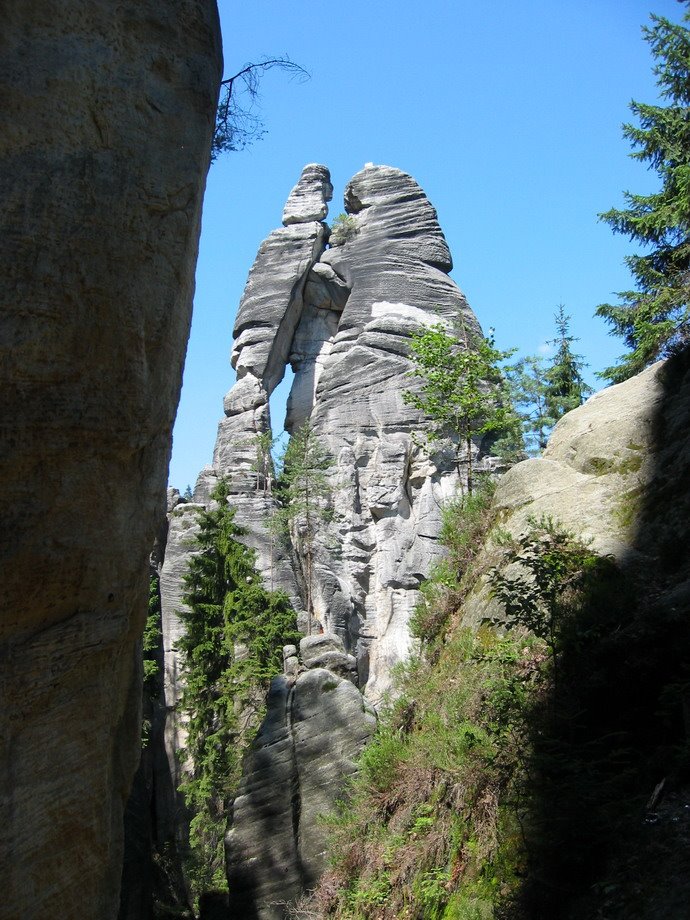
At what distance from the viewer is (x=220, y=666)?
21.9 m

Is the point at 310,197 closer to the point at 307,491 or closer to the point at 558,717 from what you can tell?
the point at 307,491

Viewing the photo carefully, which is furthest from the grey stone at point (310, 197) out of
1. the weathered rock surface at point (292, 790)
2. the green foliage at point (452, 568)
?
the green foliage at point (452, 568)

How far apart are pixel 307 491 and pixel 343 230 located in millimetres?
14116

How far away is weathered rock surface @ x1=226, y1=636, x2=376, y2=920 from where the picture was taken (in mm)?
12414

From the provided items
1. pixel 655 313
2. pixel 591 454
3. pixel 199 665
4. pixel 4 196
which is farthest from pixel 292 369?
pixel 4 196

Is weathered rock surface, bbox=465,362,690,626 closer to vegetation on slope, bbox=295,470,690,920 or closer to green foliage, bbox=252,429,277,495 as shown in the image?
vegetation on slope, bbox=295,470,690,920

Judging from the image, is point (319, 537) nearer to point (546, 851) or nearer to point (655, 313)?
point (655, 313)

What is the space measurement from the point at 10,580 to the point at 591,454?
713cm

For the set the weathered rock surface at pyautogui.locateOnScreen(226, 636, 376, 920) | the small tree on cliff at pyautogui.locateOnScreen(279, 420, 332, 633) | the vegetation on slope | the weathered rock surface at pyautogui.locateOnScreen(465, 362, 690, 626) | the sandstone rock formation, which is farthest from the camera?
the sandstone rock formation

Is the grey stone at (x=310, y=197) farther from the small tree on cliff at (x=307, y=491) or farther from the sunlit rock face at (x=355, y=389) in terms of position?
the small tree on cliff at (x=307, y=491)

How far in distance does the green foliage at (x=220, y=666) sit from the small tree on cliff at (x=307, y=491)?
17.6 feet

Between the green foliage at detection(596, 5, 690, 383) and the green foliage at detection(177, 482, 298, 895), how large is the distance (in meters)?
9.94

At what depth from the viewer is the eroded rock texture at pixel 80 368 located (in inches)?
194

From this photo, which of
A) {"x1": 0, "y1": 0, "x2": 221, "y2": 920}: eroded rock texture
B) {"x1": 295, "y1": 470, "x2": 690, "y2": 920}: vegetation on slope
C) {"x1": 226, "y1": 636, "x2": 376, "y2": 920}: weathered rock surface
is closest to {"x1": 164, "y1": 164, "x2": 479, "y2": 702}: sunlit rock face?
{"x1": 226, "y1": 636, "x2": 376, "y2": 920}: weathered rock surface
